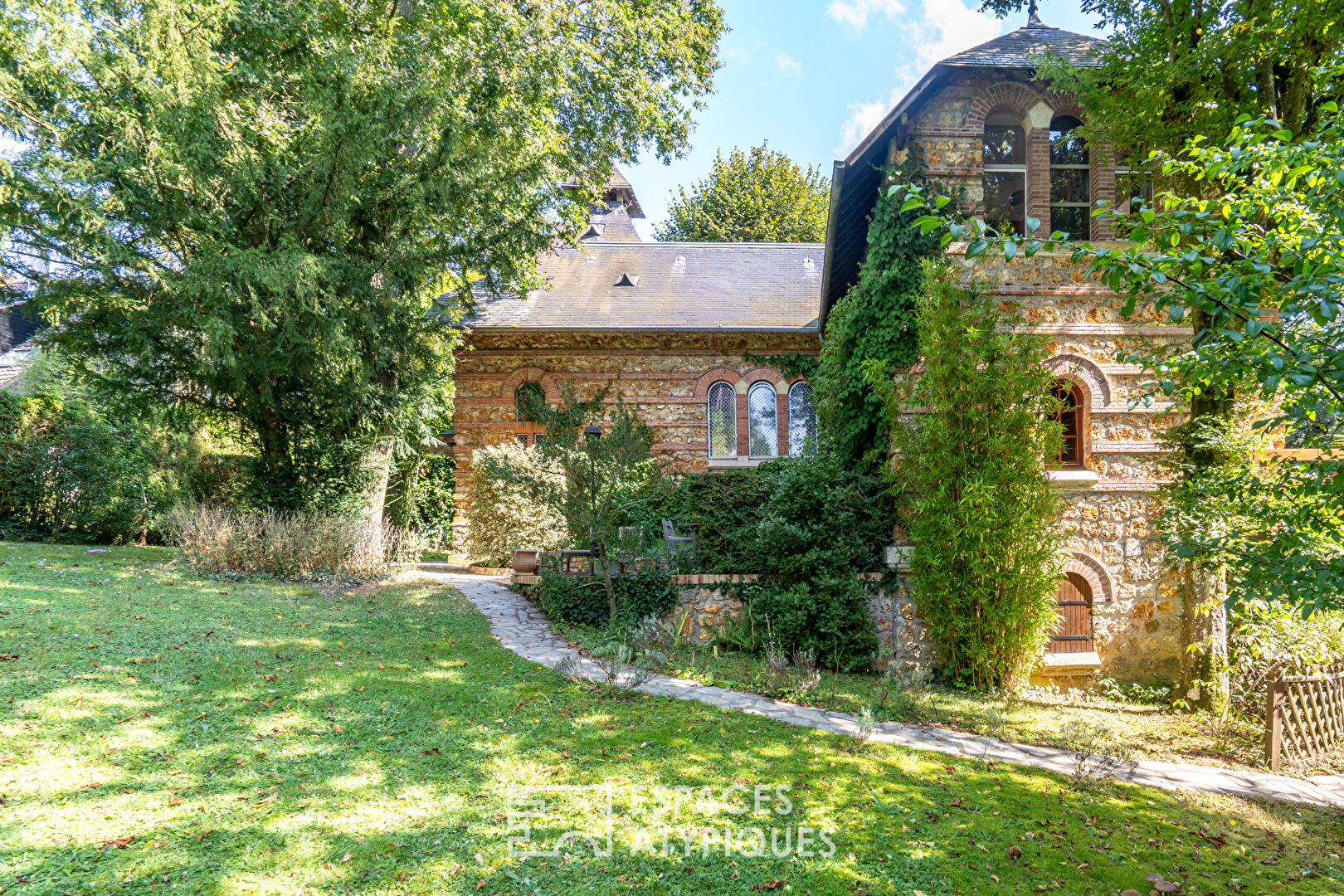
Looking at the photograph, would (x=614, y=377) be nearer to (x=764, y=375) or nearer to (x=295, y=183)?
(x=764, y=375)

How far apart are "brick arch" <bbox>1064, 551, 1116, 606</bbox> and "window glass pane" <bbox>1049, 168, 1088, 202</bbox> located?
16.2 feet

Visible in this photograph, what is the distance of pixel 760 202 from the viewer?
88.6ft

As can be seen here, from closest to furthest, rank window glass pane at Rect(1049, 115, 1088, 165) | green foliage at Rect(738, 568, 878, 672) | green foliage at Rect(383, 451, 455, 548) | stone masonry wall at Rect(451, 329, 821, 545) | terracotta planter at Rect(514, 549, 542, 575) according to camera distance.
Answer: green foliage at Rect(738, 568, 878, 672), window glass pane at Rect(1049, 115, 1088, 165), terracotta planter at Rect(514, 549, 542, 575), green foliage at Rect(383, 451, 455, 548), stone masonry wall at Rect(451, 329, 821, 545)

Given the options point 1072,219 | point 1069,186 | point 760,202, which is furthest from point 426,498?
point 760,202

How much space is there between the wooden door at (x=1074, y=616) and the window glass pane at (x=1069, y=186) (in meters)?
5.21

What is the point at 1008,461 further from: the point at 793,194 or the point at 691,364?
the point at 793,194

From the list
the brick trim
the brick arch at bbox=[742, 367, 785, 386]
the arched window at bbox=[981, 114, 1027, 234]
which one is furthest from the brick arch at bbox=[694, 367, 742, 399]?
the arched window at bbox=[981, 114, 1027, 234]

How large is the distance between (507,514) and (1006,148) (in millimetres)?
10219

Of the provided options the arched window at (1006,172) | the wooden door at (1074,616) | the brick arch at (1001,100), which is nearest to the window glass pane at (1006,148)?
the arched window at (1006,172)

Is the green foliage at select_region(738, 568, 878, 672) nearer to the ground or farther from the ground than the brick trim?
nearer to the ground

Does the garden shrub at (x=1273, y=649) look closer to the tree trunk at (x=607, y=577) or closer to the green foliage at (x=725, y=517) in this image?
the green foliage at (x=725, y=517)

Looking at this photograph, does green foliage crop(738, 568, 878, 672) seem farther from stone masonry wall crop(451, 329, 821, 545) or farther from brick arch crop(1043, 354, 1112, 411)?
stone masonry wall crop(451, 329, 821, 545)

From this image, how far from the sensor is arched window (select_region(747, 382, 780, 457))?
50.5 feet

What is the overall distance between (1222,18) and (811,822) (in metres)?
8.53
